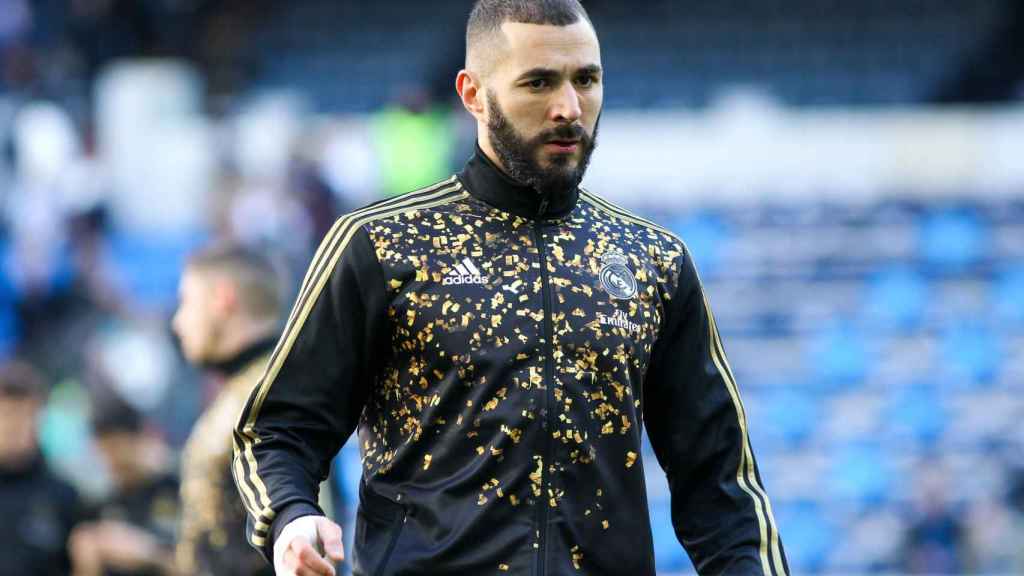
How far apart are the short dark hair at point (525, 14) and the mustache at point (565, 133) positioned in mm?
196

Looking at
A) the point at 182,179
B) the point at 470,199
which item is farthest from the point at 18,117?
the point at 470,199

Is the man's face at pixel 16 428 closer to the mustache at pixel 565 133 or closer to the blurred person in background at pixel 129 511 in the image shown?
the blurred person in background at pixel 129 511

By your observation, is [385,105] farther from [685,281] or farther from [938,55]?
[685,281]

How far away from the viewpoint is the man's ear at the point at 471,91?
3.48m

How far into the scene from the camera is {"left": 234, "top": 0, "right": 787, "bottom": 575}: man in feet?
10.5

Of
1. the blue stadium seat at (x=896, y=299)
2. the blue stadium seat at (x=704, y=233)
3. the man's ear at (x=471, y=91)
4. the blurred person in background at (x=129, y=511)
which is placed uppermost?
the man's ear at (x=471, y=91)

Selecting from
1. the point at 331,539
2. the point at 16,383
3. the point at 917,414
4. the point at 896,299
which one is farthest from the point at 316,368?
the point at 896,299

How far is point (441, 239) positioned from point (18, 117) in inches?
520

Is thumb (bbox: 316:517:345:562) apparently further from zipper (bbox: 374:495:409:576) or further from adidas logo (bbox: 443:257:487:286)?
adidas logo (bbox: 443:257:487:286)

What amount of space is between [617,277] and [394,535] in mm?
624

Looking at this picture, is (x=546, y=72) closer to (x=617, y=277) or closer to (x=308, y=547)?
(x=617, y=277)

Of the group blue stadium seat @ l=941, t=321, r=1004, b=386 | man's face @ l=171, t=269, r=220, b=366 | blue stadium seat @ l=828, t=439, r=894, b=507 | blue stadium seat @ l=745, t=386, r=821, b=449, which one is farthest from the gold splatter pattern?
blue stadium seat @ l=941, t=321, r=1004, b=386

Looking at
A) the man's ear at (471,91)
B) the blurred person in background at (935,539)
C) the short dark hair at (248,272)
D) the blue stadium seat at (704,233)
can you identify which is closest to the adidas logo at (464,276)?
the man's ear at (471,91)

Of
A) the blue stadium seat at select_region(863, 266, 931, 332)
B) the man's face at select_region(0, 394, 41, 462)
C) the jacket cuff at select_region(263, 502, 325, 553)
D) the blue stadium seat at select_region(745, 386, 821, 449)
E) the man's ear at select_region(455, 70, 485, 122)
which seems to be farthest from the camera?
the blue stadium seat at select_region(863, 266, 931, 332)
